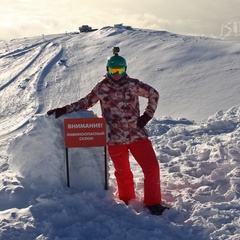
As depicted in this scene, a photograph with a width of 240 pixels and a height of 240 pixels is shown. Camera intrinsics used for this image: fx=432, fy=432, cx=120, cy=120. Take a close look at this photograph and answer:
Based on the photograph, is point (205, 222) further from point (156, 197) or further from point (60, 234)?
→ point (60, 234)

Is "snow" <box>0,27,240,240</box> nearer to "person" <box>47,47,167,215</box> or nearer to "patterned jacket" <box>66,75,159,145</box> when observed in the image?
"person" <box>47,47,167,215</box>

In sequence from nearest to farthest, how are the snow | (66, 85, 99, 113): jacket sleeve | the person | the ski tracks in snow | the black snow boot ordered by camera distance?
the snow → the black snow boot → the person → (66, 85, 99, 113): jacket sleeve → the ski tracks in snow

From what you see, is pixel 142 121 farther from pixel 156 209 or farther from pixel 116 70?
pixel 156 209

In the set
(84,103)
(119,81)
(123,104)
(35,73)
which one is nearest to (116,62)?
(119,81)

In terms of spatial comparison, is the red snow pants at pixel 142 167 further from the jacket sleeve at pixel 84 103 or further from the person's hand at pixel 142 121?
the jacket sleeve at pixel 84 103

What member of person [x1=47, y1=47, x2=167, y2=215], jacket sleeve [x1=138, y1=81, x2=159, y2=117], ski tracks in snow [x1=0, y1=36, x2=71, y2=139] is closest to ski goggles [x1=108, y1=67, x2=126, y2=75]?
person [x1=47, y1=47, x2=167, y2=215]

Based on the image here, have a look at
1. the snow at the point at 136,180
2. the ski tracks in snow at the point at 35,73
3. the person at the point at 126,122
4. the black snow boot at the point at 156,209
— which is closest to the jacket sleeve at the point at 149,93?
the person at the point at 126,122

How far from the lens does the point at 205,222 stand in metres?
4.40

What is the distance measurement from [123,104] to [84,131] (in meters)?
0.53

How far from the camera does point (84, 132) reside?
15.9 ft

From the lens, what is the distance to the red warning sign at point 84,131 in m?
4.82

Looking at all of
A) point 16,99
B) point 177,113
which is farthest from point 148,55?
point 177,113

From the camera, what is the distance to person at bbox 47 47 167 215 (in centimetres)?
479

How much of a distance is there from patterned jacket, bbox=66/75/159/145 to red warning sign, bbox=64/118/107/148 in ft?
0.57
